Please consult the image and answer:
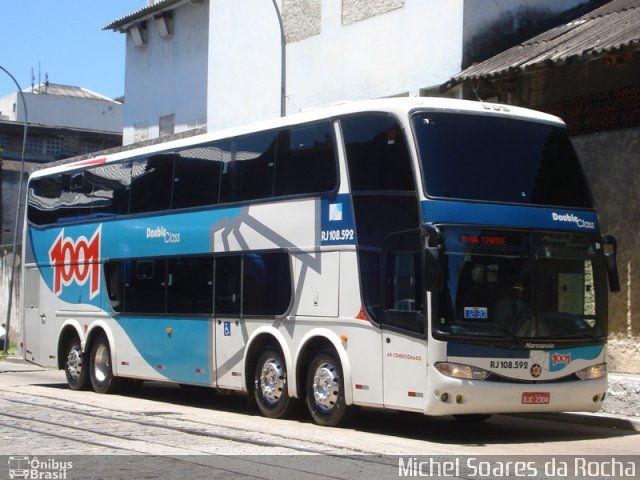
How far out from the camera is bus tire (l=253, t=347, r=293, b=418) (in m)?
14.7

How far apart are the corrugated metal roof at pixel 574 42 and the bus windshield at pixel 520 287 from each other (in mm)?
4369

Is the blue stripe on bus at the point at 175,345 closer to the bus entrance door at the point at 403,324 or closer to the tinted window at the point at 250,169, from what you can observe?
the tinted window at the point at 250,169

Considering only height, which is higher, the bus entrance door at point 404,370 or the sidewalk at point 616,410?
the bus entrance door at point 404,370

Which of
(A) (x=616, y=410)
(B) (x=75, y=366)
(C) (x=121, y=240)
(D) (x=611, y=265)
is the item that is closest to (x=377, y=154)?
(D) (x=611, y=265)

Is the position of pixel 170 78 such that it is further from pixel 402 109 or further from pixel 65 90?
pixel 65 90

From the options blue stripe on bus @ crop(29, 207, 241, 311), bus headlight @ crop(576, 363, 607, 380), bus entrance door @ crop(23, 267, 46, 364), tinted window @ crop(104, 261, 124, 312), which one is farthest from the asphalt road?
bus entrance door @ crop(23, 267, 46, 364)

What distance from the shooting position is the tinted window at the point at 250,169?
15.2 meters

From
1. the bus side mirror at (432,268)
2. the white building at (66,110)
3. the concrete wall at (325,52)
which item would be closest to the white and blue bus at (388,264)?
the bus side mirror at (432,268)

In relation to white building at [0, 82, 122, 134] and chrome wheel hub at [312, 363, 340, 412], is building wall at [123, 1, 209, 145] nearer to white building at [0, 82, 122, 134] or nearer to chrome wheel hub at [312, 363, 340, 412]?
chrome wheel hub at [312, 363, 340, 412]

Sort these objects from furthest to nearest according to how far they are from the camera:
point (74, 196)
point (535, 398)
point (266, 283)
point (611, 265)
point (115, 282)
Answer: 1. point (74, 196)
2. point (115, 282)
3. point (266, 283)
4. point (611, 265)
5. point (535, 398)

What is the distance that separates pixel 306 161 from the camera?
14484mm

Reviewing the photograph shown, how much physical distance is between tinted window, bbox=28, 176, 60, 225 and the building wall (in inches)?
448

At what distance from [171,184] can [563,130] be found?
625 centimetres

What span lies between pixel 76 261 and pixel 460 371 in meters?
Result: 9.56
